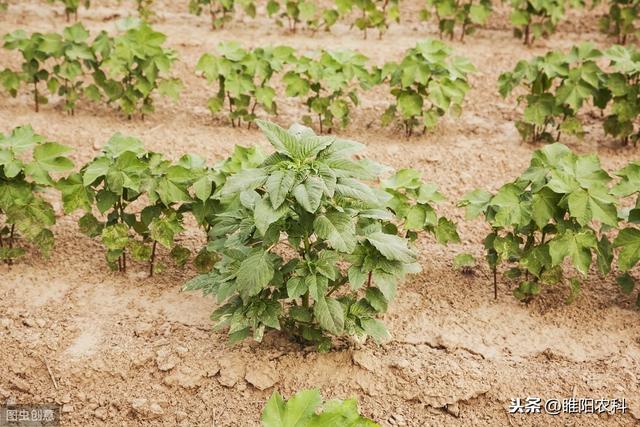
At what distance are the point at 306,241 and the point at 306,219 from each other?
0.15 meters

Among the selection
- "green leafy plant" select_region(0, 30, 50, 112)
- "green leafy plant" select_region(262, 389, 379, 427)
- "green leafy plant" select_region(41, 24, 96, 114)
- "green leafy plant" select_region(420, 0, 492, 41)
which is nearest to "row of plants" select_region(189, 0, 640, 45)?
"green leafy plant" select_region(420, 0, 492, 41)

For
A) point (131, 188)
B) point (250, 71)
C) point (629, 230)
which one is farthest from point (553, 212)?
point (250, 71)

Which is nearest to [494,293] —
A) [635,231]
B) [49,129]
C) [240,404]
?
[635,231]

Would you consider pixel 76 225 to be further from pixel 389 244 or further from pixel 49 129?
pixel 389 244

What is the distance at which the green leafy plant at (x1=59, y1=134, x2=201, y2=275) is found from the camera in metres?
3.70

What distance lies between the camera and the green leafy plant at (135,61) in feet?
17.1

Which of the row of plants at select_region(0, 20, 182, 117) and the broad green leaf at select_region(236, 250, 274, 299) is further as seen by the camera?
the row of plants at select_region(0, 20, 182, 117)

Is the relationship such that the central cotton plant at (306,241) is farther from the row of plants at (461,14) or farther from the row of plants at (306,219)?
the row of plants at (461,14)

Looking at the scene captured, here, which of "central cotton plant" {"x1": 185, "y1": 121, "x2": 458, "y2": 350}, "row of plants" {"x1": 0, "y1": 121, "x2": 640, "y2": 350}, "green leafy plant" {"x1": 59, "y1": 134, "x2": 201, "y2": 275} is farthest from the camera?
"green leafy plant" {"x1": 59, "y1": 134, "x2": 201, "y2": 275}

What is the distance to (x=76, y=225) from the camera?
4629mm

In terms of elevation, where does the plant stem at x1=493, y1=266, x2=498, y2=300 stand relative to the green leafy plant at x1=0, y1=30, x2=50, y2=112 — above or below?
below

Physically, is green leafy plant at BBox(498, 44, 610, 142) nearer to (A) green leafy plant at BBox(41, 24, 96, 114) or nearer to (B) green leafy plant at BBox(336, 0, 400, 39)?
(B) green leafy plant at BBox(336, 0, 400, 39)

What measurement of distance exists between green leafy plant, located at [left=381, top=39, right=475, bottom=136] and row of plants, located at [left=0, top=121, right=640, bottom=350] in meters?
1.45

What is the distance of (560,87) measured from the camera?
17.0 feet
